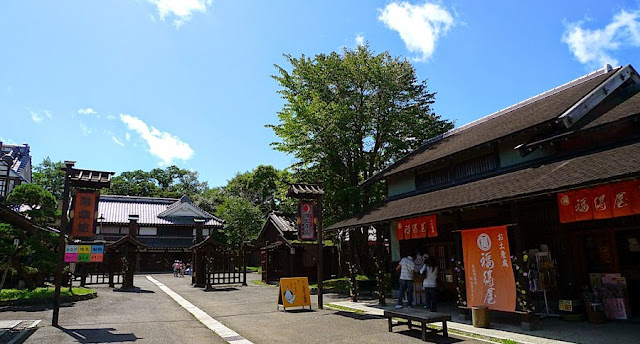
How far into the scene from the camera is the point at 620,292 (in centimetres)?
1021

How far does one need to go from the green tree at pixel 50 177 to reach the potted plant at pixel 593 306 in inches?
2826

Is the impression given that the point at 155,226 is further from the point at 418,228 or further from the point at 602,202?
the point at 602,202

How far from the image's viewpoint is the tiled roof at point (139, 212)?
4091 centimetres

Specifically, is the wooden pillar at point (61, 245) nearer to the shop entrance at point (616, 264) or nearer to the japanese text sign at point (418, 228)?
the japanese text sign at point (418, 228)

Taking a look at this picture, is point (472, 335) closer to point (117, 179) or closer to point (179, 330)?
point (179, 330)

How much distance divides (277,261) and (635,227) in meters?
22.2

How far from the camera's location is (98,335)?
9.66 metres

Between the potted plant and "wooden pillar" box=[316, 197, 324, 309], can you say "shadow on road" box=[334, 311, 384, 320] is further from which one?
the potted plant

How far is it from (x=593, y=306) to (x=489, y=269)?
8.99ft

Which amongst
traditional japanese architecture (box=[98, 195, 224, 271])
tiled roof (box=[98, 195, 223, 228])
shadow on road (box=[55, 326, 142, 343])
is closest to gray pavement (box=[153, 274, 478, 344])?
shadow on road (box=[55, 326, 142, 343])

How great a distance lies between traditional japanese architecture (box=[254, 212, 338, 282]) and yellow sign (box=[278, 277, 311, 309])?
37.7 ft

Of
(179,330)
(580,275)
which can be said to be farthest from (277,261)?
(580,275)

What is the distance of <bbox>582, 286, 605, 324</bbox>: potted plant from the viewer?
9.95m

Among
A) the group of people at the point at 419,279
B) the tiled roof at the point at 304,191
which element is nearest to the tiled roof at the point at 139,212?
the tiled roof at the point at 304,191
